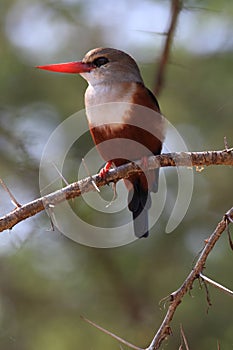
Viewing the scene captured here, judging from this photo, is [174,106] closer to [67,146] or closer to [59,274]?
[67,146]

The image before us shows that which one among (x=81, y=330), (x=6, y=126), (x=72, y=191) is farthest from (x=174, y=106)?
(x=72, y=191)

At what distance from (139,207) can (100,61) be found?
0.77m

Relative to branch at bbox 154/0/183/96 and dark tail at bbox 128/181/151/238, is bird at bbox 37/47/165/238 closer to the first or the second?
dark tail at bbox 128/181/151/238

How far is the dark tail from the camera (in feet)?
10.6

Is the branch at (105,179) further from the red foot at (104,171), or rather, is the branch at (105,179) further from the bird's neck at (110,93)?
the bird's neck at (110,93)

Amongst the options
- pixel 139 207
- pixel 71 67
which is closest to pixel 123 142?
pixel 139 207

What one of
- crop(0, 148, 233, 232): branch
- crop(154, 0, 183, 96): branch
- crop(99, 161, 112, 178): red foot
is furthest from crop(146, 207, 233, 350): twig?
crop(154, 0, 183, 96): branch

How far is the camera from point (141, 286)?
151 inches

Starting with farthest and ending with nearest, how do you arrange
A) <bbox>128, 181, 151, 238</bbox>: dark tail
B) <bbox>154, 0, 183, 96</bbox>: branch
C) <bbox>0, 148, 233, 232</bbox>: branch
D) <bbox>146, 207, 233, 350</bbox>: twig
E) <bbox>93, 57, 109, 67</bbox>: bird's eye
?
1. <bbox>93, 57, 109, 67</bbox>: bird's eye
2. <bbox>128, 181, 151, 238</bbox>: dark tail
3. <bbox>154, 0, 183, 96</bbox>: branch
4. <bbox>0, 148, 233, 232</bbox>: branch
5. <bbox>146, 207, 233, 350</bbox>: twig

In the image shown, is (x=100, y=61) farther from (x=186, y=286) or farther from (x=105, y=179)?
(x=186, y=286)

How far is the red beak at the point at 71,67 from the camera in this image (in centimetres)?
313

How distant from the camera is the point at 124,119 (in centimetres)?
303

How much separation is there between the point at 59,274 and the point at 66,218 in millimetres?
384

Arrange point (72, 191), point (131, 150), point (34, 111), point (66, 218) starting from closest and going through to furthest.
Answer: point (72, 191)
point (131, 150)
point (66, 218)
point (34, 111)
